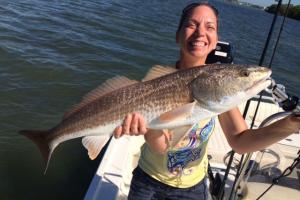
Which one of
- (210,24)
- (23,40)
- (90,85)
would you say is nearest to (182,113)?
(210,24)

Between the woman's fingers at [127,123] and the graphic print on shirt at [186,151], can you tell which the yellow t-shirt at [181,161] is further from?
the woman's fingers at [127,123]

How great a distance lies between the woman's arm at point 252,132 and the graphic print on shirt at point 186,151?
20 cm

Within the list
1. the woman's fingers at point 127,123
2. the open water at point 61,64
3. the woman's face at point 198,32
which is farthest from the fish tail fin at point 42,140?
the open water at point 61,64

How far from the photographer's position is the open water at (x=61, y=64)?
21.0 ft

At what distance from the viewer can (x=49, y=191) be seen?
6086 mm

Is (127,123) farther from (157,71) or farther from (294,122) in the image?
(294,122)

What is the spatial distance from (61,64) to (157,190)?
851 cm

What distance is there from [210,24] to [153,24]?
19.6m

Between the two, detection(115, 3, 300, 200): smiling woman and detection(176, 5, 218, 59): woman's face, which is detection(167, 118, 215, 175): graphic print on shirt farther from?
detection(176, 5, 218, 59): woman's face

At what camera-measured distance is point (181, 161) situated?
3.02 metres

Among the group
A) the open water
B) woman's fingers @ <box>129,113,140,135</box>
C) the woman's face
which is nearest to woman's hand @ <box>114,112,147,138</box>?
woman's fingers @ <box>129,113,140,135</box>

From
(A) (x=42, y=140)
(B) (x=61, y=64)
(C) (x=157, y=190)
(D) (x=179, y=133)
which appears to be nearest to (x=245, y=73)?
(D) (x=179, y=133)

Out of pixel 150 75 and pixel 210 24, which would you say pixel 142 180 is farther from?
pixel 210 24

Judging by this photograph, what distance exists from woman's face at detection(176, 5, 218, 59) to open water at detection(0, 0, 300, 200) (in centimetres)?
370
